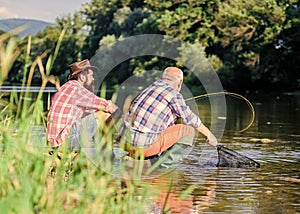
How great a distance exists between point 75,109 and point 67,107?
12 centimetres

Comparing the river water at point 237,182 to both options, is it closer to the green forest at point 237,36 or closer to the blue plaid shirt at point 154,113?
the blue plaid shirt at point 154,113

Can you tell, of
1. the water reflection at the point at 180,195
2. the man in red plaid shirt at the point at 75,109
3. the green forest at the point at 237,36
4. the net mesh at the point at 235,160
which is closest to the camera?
the water reflection at the point at 180,195

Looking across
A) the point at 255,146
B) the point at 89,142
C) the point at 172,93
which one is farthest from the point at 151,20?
the point at 89,142

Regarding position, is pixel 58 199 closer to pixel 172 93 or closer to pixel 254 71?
pixel 172 93

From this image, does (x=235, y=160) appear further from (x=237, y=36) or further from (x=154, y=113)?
(x=237, y=36)

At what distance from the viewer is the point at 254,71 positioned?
3991cm

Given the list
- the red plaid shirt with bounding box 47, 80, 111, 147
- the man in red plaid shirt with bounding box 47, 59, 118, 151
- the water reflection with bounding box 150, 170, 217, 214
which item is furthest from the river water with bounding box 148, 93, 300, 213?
the red plaid shirt with bounding box 47, 80, 111, 147

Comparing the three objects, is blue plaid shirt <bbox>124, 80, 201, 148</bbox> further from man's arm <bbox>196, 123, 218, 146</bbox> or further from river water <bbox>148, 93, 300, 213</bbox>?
river water <bbox>148, 93, 300, 213</bbox>

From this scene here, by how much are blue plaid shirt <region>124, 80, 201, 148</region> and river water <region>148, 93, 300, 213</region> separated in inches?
20.1

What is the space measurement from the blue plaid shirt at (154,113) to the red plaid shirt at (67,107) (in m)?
0.56

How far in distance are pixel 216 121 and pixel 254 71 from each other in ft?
76.2

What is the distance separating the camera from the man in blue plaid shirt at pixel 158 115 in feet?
25.7

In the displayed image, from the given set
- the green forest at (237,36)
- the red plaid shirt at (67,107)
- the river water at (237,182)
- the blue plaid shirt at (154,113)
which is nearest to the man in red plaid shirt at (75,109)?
the red plaid shirt at (67,107)

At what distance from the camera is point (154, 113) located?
786 centimetres
